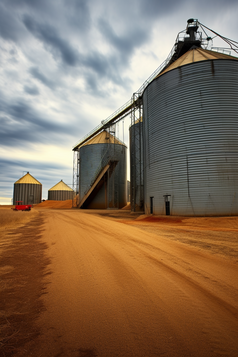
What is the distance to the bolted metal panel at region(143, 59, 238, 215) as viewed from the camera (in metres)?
16.4

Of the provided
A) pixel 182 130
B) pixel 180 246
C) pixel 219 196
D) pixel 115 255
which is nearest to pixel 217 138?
pixel 182 130

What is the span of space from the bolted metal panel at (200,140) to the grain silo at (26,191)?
161ft

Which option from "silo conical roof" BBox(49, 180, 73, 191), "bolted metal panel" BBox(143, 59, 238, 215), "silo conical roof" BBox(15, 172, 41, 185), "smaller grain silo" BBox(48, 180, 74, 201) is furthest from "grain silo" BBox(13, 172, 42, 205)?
"bolted metal panel" BBox(143, 59, 238, 215)

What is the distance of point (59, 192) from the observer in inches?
2579

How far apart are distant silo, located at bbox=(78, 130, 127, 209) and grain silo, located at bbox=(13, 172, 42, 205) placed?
23834 millimetres

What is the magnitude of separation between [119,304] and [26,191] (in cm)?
6138

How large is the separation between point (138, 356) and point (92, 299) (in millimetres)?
1345

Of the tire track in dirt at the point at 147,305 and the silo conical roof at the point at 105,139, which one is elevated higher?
the silo conical roof at the point at 105,139

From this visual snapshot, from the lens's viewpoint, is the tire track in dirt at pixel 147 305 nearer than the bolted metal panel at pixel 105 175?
Yes

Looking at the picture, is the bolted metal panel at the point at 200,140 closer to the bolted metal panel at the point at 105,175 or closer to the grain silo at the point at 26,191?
the bolted metal panel at the point at 105,175

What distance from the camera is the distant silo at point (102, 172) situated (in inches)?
1517

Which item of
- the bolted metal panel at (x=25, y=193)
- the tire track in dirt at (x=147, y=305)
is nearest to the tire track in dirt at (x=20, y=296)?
the tire track in dirt at (x=147, y=305)

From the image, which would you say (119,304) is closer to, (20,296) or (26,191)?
(20,296)

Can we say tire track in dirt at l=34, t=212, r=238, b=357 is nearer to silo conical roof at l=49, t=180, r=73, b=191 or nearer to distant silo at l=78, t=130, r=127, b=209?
distant silo at l=78, t=130, r=127, b=209
